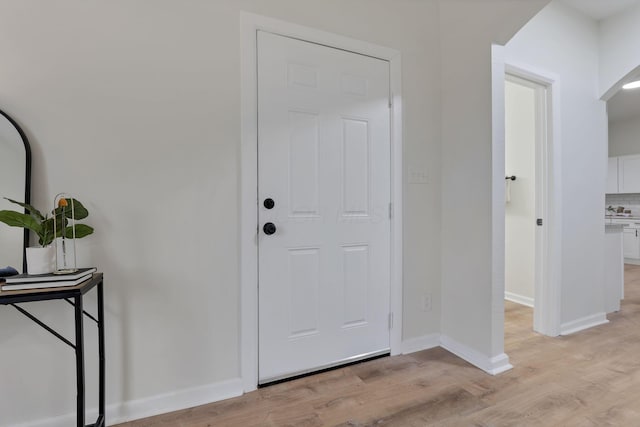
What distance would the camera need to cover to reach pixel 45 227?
4.16 ft

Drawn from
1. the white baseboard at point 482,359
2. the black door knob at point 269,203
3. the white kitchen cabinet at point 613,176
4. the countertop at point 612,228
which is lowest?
the white baseboard at point 482,359

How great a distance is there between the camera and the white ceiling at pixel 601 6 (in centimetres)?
253

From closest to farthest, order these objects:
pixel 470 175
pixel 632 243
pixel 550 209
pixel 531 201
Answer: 1. pixel 470 175
2. pixel 550 209
3. pixel 531 201
4. pixel 632 243

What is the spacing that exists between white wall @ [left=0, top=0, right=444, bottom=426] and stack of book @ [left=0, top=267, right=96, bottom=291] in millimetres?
303

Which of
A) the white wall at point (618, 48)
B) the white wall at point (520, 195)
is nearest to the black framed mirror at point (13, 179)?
the white wall at point (520, 195)

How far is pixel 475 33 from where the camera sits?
6.87ft

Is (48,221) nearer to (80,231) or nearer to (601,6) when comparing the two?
(80,231)

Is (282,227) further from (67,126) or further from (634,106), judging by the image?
(634,106)

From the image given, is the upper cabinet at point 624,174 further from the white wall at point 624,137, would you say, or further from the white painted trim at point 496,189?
the white painted trim at point 496,189

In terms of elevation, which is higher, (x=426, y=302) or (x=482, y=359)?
(x=426, y=302)

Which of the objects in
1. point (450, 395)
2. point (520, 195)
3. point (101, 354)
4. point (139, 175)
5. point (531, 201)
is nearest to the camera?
point (101, 354)

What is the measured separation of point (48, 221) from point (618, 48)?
13.5 ft

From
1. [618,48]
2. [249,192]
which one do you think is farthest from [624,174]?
[249,192]

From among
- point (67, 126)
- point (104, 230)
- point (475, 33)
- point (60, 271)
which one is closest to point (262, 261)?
point (104, 230)
